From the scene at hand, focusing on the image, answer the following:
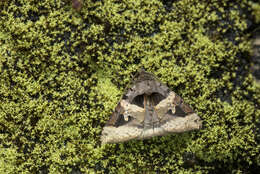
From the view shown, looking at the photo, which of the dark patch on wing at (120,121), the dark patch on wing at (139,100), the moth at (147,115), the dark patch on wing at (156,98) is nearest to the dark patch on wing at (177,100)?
the moth at (147,115)

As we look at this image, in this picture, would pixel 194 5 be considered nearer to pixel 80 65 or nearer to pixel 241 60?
pixel 241 60

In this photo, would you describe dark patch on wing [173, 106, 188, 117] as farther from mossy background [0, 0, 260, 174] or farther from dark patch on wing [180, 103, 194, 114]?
mossy background [0, 0, 260, 174]

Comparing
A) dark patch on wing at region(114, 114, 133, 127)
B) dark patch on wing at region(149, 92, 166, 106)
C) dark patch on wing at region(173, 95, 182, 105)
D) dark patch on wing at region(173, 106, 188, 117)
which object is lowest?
dark patch on wing at region(114, 114, 133, 127)

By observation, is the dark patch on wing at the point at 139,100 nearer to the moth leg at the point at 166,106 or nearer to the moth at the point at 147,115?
the moth at the point at 147,115

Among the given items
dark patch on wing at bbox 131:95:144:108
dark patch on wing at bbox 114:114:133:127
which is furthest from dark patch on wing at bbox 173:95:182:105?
dark patch on wing at bbox 114:114:133:127

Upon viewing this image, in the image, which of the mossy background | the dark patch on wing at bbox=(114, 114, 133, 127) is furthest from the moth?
the mossy background

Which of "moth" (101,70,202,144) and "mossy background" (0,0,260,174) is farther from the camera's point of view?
"mossy background" (0,0,260,174)

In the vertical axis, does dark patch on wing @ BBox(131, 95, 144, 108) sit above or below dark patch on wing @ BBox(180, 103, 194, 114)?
above

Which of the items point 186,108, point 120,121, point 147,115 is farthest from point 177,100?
point 120,121
